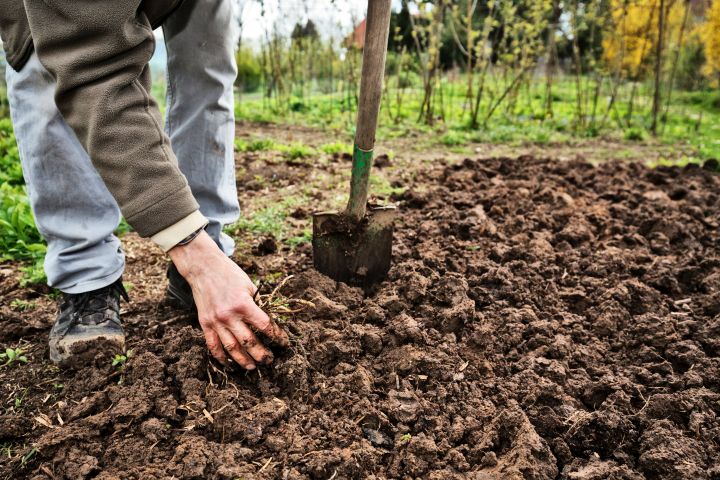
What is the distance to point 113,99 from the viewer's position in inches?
54.7

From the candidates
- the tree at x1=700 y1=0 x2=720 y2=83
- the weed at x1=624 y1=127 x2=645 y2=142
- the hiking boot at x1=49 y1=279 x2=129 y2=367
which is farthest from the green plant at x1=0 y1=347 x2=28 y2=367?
the tree at x1=700 y1=0 x2=720 y2=83

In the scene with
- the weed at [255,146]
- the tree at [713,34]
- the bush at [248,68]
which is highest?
the tree at [713,34]

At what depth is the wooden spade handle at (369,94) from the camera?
2021 mm

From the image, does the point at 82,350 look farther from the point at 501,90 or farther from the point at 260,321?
the point at 501,90

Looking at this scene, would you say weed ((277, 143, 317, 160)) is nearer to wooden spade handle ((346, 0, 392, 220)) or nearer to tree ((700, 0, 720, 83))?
wooden spade handle ((346, 0, 392, 220))

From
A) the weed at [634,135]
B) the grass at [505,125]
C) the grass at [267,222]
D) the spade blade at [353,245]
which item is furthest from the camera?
the weed at [634,135]

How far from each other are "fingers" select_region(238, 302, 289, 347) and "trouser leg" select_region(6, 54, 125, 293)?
0.75 metres

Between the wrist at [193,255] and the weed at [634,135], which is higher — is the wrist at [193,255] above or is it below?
below

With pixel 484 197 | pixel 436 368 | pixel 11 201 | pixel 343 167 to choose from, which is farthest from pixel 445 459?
pixel 343 167

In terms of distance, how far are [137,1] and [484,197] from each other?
2617 mm

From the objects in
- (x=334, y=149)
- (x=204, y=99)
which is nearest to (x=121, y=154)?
(x=204, y=99)

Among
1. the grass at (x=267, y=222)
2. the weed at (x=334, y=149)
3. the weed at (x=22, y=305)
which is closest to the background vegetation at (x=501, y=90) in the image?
the weed at (x=334, y=149)

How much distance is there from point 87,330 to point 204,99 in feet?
3.07

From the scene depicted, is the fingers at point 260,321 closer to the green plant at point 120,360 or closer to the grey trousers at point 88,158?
the green plant at point 120,360
